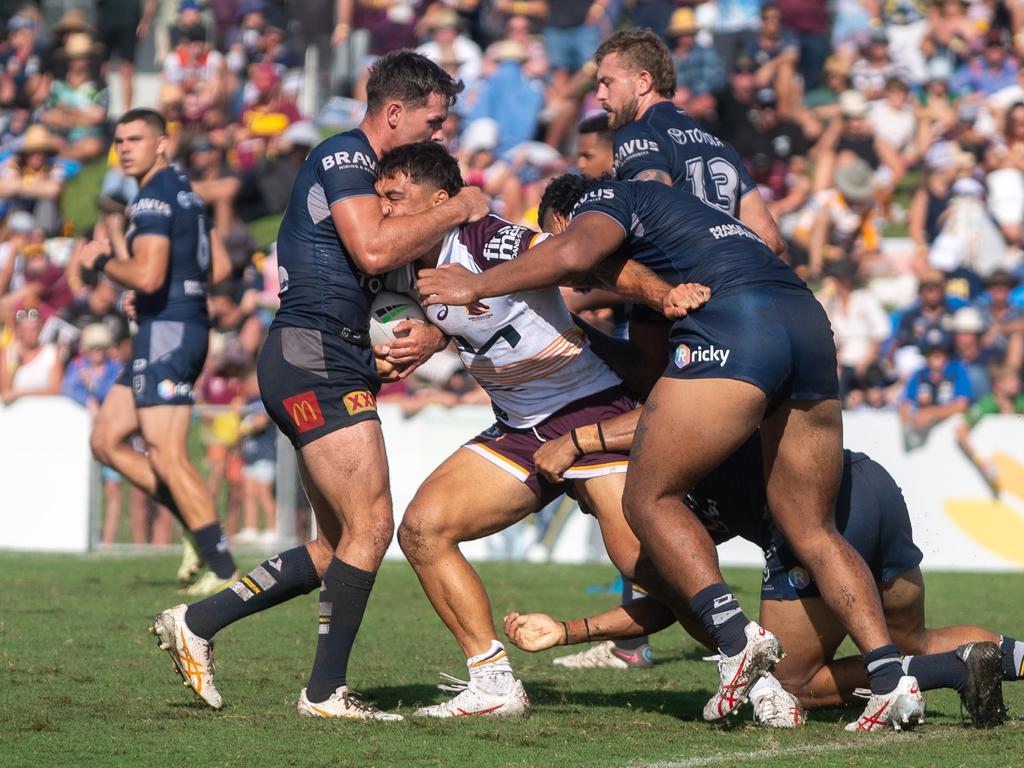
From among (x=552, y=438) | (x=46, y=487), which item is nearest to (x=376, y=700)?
(x=552, y=438)

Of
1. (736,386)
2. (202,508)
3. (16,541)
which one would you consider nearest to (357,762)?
(736,386)

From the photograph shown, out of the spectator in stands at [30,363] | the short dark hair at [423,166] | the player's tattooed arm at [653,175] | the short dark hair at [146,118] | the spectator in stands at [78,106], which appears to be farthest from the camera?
the spectator in stands at [78,106]

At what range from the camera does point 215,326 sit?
15859mm

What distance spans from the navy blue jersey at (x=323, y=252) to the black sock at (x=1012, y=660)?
2795mm

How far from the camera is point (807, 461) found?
5.78 metres

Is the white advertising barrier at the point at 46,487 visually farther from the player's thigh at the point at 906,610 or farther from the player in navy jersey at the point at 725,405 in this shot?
the player's thigh at the point at 906,610

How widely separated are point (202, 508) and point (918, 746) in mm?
6001

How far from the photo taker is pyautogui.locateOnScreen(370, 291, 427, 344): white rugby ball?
254 inches

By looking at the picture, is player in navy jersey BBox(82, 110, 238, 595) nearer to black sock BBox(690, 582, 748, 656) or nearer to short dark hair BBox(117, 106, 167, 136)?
short dark hair BBox(117, 106, 167, 136)

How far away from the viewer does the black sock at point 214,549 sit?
10.2m

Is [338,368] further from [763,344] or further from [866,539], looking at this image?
[866,539]

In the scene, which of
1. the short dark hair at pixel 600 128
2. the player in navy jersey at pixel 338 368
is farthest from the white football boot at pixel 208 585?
the player in navy jersey at pixel 338 368

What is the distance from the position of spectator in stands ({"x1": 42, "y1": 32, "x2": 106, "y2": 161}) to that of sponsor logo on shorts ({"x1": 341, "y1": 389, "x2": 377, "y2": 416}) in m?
15.1

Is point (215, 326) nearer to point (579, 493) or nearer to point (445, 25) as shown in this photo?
point (445, 25)
